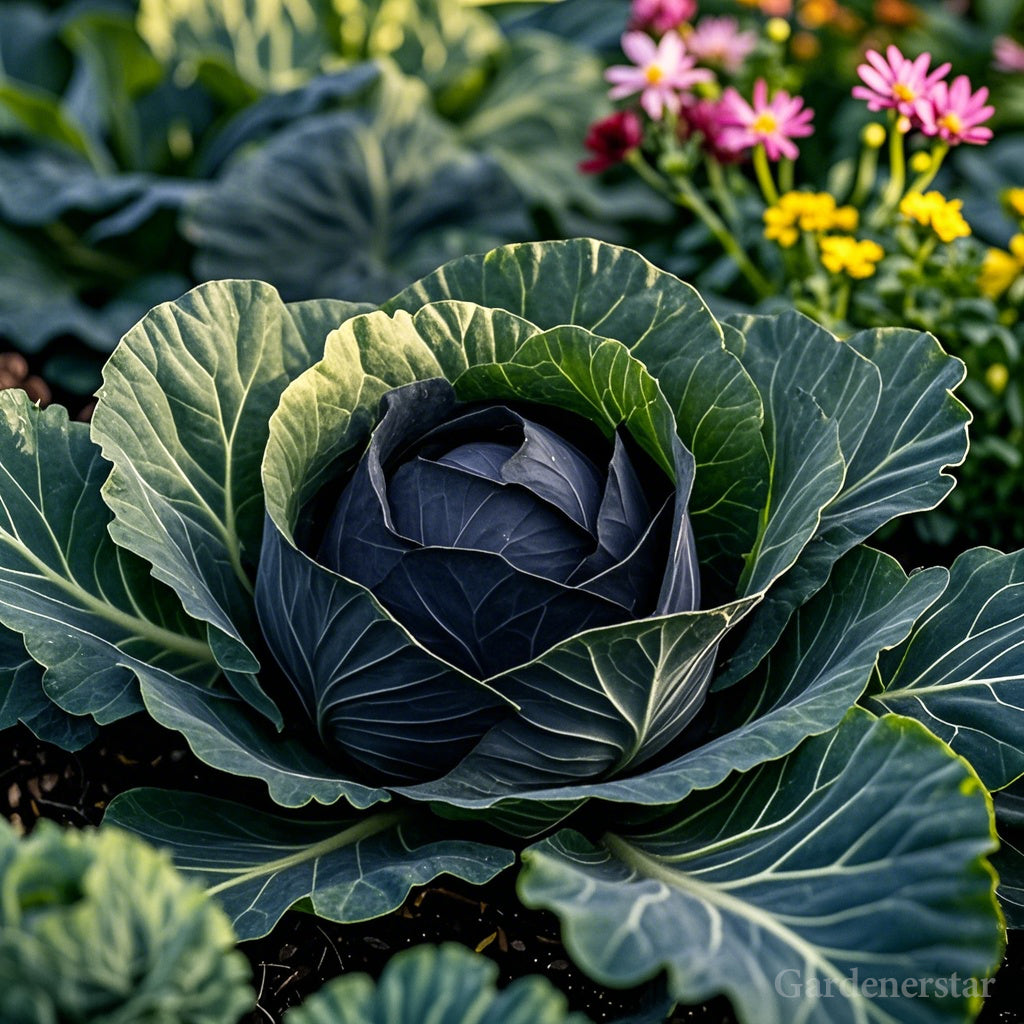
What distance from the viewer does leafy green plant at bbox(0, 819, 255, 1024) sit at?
1019 mm

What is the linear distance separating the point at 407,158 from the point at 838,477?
7.29 ft

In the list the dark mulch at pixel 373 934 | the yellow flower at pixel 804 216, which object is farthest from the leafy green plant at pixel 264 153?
the dark mulch at pixel 373 934

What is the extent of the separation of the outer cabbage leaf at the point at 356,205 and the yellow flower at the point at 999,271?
50.9 inches

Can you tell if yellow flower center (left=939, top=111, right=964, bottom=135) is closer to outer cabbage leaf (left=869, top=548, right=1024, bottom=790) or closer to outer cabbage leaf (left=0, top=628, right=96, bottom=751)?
outer cabbage leaf (left=869, top=548, right=1024, bottom=790)

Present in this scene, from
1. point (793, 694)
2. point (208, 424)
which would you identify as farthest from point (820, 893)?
point (208, 424)

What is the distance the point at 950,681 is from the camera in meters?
1.71

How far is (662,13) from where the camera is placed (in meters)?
3.19

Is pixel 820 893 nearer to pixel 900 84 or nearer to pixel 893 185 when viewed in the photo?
pixel 900 84

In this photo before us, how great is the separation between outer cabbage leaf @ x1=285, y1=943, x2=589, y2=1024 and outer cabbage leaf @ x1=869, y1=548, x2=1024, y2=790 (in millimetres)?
815

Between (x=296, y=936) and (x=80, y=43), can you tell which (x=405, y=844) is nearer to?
(x=296, y=936)

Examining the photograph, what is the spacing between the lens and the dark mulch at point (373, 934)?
1.65 metres

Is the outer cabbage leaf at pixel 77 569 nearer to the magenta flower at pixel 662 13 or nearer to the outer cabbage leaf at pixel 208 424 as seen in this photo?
the outer cabbage leaf at pixel 208 424

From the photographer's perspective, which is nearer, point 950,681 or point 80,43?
point 950,681

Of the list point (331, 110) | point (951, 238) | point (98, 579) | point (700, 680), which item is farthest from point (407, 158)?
point (700, 680)
